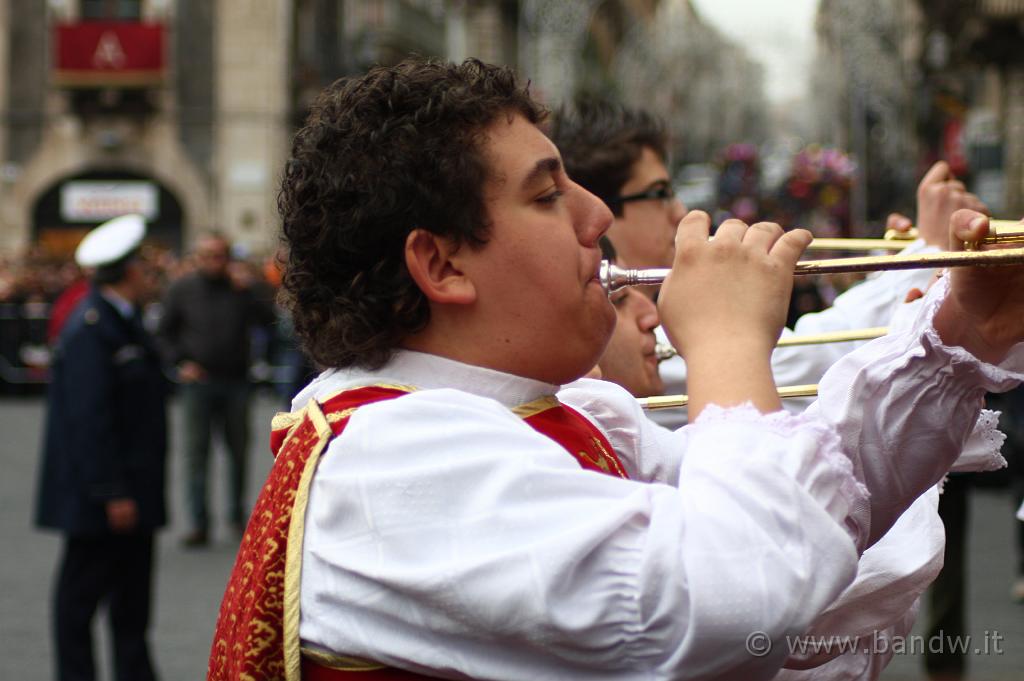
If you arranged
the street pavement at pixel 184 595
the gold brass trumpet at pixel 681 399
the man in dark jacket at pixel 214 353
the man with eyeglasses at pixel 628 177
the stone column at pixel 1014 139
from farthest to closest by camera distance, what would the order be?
the stone column at pixel 1014 139
the man in dark jacket at pixel 214 353
the street pavement at pixel 184 595
the man with eyeglasses at pixel 628 177
the gold brass trumpet at pixel 681 399

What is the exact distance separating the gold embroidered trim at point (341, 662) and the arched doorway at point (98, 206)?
88.7 feet

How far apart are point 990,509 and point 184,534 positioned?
18.2 ft

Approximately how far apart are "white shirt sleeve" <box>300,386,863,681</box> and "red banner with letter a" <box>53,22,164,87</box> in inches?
1076

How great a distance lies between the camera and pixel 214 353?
9641mm

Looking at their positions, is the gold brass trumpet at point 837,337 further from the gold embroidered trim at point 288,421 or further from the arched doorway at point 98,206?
the arched doorway at point 98,206

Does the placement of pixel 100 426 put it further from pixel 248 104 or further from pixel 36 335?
pixel 248 104

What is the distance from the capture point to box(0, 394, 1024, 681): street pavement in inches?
233

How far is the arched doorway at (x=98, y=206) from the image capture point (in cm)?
2789

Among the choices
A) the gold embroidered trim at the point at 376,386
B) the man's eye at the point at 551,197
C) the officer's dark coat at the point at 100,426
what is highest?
the man's eye at the point at 551,197

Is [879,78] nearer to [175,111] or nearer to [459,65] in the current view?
[175,111]

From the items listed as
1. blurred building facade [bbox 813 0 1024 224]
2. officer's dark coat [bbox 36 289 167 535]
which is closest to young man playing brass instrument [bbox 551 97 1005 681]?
officer's dark coat [bbox 36 289 167 535]

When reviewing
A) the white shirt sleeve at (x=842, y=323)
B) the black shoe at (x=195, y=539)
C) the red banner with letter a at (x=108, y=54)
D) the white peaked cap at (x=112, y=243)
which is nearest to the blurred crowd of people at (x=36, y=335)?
the red banner with letter a at (x=108, y=54)

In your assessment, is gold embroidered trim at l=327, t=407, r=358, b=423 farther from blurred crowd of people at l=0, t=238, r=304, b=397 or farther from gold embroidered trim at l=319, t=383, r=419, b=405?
blurred crowd of people at l=0, t=238, r=304, b=397

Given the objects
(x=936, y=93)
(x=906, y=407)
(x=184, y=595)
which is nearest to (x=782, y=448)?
(x=906, y=407)
